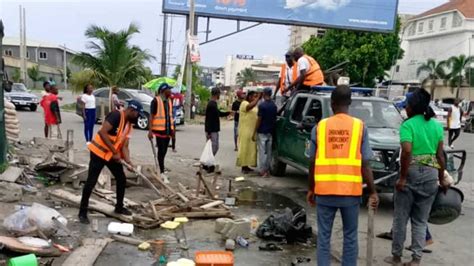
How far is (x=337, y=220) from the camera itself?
718 centimetres

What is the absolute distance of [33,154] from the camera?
10.2 metres

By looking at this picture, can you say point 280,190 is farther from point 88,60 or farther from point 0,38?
point 88,60

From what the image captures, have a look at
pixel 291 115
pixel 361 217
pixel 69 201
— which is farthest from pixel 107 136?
pixel 291 115

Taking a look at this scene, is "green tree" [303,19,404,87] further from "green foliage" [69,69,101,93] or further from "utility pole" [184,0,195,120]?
"green foliage" [69,69,101,93]

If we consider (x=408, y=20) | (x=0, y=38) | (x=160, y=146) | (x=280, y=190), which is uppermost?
(x=408, y=20)

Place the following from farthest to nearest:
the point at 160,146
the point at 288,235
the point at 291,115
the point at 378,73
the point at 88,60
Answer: the point at 378,73 → the point at 88,60 → the point at 291,115 → the point at 160,146 → the point at 288,235

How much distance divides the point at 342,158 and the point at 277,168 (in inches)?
247

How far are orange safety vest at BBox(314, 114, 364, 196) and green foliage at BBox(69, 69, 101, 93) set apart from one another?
814 inches

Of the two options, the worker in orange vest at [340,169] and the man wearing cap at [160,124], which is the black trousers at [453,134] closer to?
the man wearing cap at [160,124]

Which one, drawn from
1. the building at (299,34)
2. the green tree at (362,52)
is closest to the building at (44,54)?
the building at (299,34)

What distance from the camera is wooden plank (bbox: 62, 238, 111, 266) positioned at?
189 inches

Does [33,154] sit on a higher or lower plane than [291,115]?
lower

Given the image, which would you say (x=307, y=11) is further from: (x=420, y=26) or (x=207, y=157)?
(x=420, y=26)

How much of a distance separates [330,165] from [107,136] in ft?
10.4
